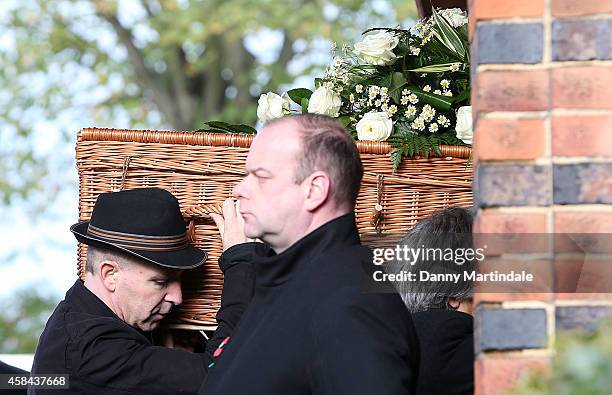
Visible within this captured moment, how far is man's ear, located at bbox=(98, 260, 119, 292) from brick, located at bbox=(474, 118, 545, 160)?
1.60 metres

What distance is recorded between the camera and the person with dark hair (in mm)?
2793

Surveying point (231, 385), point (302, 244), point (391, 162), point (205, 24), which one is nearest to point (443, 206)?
point (391, 162)

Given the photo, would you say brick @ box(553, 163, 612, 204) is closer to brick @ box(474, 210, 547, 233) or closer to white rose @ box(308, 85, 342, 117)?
brick @ box(474, 210, 547, 233)

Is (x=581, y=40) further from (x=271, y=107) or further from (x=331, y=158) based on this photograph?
(x=271, y=107)

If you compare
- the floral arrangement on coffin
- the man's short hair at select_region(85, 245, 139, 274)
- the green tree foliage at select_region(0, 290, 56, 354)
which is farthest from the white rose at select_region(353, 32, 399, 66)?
the green tree foliage at select_region(0, 290, 56, 354)

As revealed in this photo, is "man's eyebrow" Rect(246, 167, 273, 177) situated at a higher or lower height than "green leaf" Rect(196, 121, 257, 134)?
lower

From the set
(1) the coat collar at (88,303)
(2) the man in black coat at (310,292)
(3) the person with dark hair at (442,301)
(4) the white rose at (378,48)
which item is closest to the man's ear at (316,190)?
(2) the man in black coat at (310,292)

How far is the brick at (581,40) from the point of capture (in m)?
1.95

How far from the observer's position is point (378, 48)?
3.32 m

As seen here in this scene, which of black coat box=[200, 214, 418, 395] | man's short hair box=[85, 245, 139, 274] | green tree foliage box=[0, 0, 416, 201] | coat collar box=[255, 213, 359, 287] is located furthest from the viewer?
green tree foliage box=[0, 0, 416, 201]

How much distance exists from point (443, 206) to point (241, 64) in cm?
1013

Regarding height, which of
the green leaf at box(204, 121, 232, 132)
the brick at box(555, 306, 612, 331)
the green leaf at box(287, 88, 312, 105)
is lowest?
the brick at box(555, 306, 612, 331)

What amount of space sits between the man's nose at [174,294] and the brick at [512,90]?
4.94 ft

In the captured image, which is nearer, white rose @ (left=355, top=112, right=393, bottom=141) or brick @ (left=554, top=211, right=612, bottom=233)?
brick @ (left=554, top=211, right=612, bottom=233)
